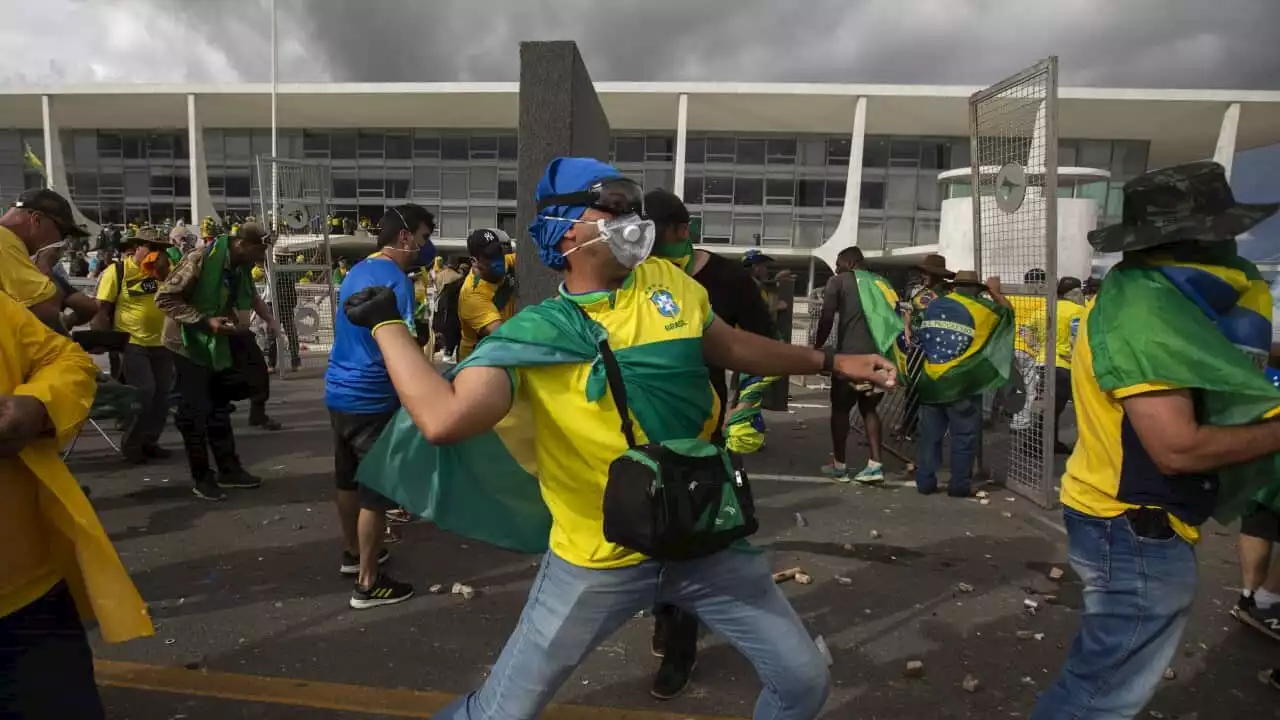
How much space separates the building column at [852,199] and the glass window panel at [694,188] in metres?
6.04

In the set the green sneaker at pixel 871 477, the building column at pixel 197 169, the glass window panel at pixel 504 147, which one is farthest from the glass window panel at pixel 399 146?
the green sneaker at pixel 871 477

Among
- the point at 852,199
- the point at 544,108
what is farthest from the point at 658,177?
the point at 544,108

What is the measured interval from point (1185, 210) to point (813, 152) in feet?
115

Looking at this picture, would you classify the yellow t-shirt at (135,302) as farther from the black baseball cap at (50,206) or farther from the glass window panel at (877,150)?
the glass window panel at (877,150)

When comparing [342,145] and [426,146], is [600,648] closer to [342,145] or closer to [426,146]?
[426,146]

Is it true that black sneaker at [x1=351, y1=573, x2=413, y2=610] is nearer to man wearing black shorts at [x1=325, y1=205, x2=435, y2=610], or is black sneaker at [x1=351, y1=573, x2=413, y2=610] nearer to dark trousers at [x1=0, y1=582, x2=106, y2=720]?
man wearing black shorts at [x1=325, y1=205, x2=435, y2=610]

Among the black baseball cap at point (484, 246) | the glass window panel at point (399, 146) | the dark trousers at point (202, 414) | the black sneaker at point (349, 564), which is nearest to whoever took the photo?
the black sneaker at point (349, 564)

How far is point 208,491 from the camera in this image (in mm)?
5824

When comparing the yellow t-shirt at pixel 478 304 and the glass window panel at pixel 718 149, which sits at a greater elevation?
the glass window panel at pixel 718 149

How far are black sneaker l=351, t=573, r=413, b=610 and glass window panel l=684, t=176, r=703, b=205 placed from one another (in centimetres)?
3265

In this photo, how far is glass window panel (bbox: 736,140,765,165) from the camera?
116 feet

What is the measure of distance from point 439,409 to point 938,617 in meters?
3.31

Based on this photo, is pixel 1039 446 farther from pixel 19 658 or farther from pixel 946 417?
pixel 19 658

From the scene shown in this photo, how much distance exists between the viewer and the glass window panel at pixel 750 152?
35406 mm
